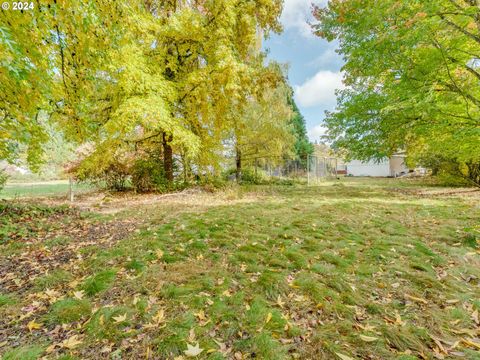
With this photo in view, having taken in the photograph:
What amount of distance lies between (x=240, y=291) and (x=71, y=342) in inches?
55.8

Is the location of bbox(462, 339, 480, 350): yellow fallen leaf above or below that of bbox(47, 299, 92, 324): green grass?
below

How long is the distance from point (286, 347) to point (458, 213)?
583 centimetres

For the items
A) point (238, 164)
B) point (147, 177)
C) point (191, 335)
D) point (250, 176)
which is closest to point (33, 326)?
point (191, 335)

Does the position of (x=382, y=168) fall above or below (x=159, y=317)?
above

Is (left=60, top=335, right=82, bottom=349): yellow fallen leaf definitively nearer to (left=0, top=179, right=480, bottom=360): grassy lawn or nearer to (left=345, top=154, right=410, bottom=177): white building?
(left=0, top=179, right=480, bottom=360): grassy lawn

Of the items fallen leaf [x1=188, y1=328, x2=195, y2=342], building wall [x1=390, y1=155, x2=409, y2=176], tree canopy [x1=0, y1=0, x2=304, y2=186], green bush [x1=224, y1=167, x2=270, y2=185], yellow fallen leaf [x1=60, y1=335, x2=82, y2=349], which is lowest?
fallen leaf [x1=188, y1=328, x2=195, y2=342]

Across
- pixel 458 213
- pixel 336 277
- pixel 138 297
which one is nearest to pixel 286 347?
pixel 336 277

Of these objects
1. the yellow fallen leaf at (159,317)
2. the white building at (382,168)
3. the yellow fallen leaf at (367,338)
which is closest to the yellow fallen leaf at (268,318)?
the yellow fallen leaf at (367,338)

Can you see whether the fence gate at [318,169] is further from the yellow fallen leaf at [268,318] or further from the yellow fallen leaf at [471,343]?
the yellow fallen leaf at [268,318]

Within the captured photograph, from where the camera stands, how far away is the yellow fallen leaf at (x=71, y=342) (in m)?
1.72

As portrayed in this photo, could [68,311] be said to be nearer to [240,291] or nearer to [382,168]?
[240,291]

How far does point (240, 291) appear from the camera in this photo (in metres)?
2.43

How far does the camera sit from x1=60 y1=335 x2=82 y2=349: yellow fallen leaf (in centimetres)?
172

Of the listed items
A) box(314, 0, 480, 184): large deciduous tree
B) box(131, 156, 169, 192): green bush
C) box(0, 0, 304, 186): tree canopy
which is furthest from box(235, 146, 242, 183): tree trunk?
box(314, 0, 480, 184): large deciduous tree
